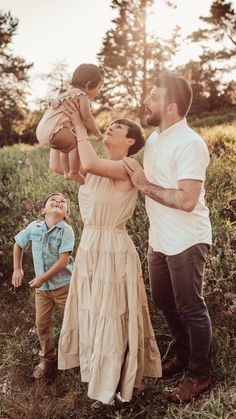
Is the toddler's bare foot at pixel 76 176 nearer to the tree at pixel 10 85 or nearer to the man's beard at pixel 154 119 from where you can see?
the man's beard at pixel 154 119

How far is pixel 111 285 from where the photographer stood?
10.2ft

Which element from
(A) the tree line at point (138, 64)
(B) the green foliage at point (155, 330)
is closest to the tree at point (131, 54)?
(A) the tree line at point (138, 64)

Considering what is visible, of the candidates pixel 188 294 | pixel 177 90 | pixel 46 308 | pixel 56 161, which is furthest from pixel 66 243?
pixel 177 90

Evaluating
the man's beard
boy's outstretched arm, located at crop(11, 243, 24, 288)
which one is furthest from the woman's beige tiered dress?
boy's outstretched arm, located at crop(11, 243, 24, 288)

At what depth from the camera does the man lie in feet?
9.38

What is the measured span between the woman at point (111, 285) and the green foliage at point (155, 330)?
324 mm

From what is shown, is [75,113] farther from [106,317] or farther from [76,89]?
[106,317]

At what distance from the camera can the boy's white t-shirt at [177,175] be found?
2840mm

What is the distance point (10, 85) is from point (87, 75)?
1355 inches

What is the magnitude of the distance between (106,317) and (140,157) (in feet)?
12.6

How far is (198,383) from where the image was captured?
3.26 metres

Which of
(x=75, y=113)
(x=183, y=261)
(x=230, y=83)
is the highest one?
(x=75, y=113)

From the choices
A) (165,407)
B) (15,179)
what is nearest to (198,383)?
(165,407)

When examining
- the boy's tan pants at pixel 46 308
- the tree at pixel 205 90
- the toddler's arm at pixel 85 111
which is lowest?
the tree at pixel 205 90
